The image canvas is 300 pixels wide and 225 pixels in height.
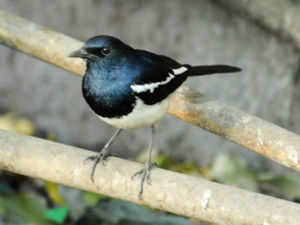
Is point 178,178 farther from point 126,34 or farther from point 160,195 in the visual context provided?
point 126,34

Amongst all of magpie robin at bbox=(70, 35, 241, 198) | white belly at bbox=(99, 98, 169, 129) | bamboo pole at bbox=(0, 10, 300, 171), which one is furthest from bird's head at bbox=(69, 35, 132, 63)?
bamboo pole at bbox=(0, 10, 300, 171)

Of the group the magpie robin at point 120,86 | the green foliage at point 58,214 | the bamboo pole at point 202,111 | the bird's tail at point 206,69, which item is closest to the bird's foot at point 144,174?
the magpie robin at point 120,86

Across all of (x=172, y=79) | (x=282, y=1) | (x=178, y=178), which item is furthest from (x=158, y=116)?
(x=282, y=1)

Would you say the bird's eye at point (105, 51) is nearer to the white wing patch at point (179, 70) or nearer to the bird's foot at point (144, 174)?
the white wing patch at point (179, 70)

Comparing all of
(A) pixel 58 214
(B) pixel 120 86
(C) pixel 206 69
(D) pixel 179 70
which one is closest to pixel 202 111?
(D) pixel 179 70

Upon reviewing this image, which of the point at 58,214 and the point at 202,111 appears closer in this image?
the point at 202,111

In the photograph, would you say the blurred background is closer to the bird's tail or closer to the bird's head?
the bird's tail

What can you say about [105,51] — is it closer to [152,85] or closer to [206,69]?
[152,85]
